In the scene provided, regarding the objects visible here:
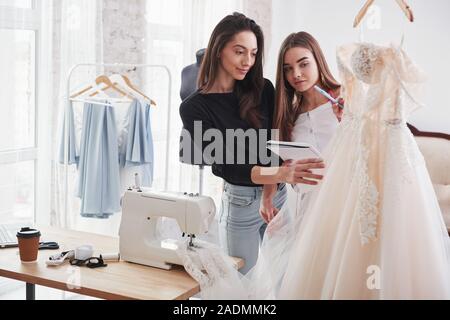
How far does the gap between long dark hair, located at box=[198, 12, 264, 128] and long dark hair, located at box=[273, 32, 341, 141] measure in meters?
0.10

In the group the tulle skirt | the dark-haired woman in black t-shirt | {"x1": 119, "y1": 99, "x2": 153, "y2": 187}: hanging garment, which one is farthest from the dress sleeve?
{"x1": 119, "y1": 99, "x2": 153, "y2": 187}: hanging garment

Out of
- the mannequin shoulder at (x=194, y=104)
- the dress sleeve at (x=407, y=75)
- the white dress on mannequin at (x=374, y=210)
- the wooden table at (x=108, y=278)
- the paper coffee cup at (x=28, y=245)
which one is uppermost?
the dress sleeve at (x=407, y=75)

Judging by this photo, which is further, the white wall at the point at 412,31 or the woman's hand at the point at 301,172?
the white wall at the point at 412,31

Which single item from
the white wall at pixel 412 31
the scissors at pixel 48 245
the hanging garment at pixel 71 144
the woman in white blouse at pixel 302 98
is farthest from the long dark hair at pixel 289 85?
the hanging garment at pixel 71 144

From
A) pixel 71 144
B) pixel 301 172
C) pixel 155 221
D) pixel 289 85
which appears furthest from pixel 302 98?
pixel 71 144

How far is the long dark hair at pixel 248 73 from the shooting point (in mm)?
2373

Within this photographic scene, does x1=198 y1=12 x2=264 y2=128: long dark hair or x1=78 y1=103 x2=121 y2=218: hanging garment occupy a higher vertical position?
x1=198 y1=12 x2=264 y2=128: long dark hair

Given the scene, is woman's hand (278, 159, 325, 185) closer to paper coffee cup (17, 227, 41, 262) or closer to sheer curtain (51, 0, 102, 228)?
paper coffee cup (17, 227, 41, 262)

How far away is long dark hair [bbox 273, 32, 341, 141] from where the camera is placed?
2.37 m

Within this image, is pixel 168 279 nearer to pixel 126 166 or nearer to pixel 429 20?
pixel 126 166

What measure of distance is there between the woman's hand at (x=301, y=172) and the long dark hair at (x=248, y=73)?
0.97 feet

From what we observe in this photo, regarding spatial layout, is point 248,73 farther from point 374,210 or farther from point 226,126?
point 374,210

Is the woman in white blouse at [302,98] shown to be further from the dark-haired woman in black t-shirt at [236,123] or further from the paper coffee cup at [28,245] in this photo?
the paper coffee cup at [28,245]
